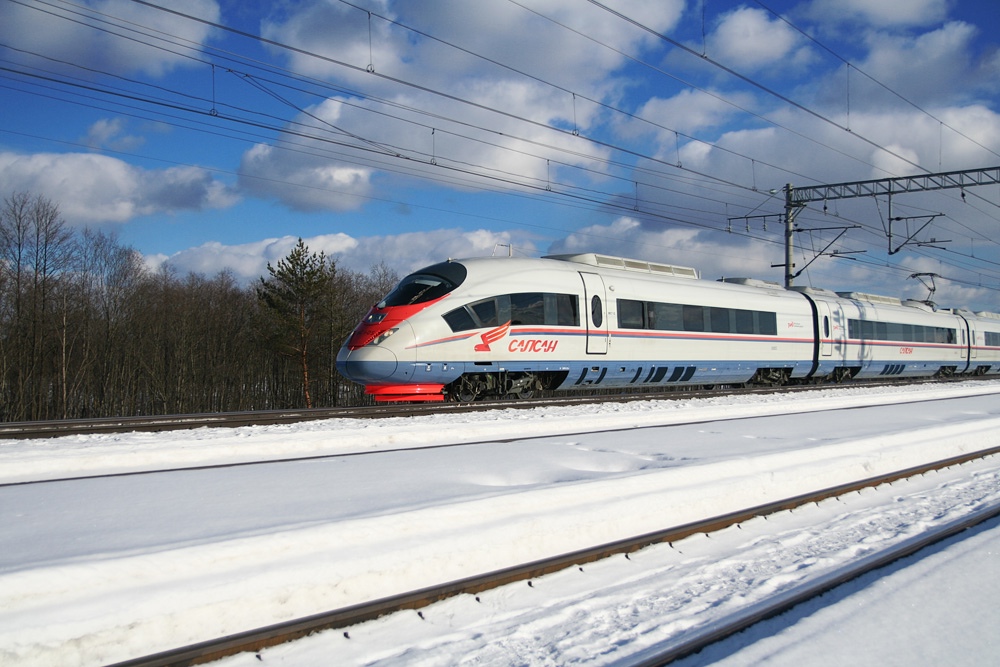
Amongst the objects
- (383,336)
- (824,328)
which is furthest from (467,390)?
(824,328)

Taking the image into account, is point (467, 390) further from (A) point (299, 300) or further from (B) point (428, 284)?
(A) point (299, 300)

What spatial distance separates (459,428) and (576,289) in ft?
22.3

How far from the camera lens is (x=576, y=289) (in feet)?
55.2

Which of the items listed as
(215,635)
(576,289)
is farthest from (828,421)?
(215,635)

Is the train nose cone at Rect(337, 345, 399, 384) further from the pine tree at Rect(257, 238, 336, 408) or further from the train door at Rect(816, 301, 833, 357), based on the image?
the pine tree at Rect(257, 238, 336, 408)

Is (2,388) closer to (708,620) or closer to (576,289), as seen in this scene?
(576,289)

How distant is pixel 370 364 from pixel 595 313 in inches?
226

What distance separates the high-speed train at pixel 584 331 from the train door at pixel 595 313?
3 centimetres

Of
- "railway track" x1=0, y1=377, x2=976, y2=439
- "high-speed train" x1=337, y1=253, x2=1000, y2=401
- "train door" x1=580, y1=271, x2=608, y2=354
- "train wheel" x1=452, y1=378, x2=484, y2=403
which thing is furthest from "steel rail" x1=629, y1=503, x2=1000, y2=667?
"train door" x1=580, y1=271, x2=608, y2=354

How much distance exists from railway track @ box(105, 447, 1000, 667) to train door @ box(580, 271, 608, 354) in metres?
10.2

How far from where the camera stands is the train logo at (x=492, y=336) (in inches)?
590

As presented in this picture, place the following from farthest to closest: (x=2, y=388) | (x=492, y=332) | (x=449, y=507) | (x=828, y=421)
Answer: (x=2, y=388) < (x=492, y=332) < (x=828, y=421) < (x=449, y=507)

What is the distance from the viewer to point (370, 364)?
14180 millimetres

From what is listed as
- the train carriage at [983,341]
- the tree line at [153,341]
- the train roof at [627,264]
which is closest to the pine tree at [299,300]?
the tree line at [153,341]
